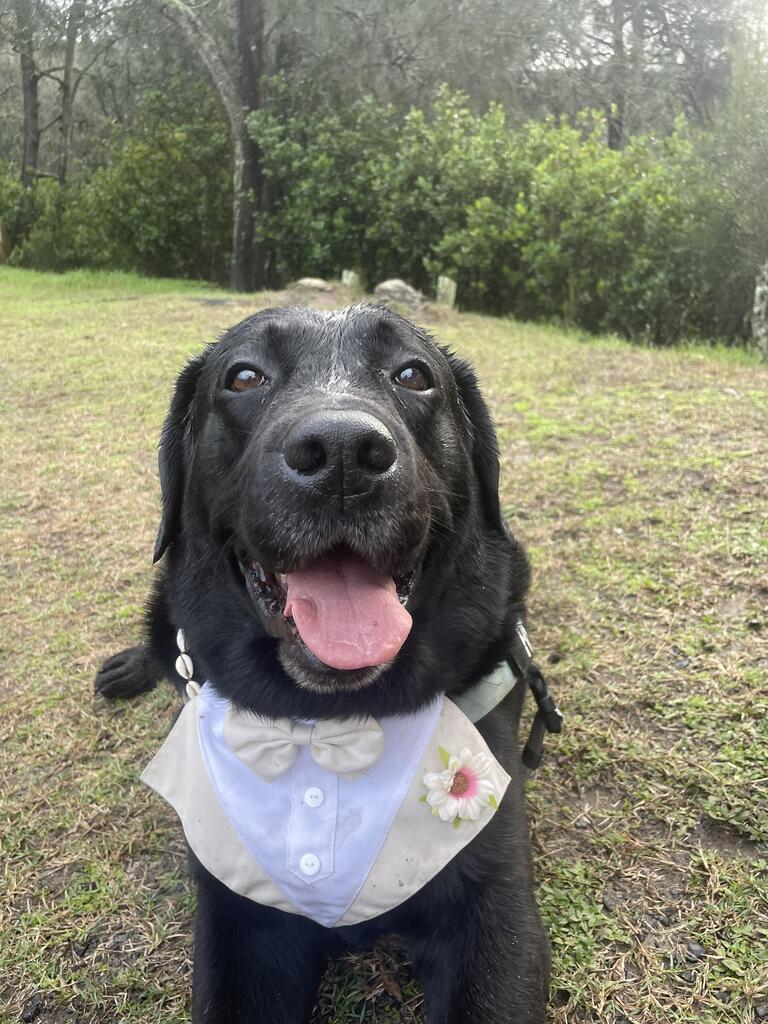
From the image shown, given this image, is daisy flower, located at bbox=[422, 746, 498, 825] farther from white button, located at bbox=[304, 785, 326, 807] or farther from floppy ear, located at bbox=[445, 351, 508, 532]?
floppy ear, located at bbox=[445, 351, 508, 532]

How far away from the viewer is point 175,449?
7.66 feet

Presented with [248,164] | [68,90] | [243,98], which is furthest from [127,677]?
[68,90]

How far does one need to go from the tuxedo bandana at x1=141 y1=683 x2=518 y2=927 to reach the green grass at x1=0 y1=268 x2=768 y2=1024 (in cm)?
36

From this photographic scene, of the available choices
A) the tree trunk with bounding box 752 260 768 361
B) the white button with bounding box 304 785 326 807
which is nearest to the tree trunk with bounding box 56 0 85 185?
the tree trunk with bounding box 752 260 768 361

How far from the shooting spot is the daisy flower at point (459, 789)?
177 cm

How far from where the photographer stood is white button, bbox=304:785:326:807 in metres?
1.77

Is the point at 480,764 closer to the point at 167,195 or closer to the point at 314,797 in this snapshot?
the point at 314,797

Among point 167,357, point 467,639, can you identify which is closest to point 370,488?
point 467,639

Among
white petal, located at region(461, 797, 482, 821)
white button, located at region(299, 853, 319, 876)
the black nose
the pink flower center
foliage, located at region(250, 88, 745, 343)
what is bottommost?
white button, located at region(299, 853, 319, 876)

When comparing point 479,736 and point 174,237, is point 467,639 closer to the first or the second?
point 479,736

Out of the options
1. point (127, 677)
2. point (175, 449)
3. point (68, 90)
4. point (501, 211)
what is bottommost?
point (127, 677)

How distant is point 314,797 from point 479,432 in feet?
3.90

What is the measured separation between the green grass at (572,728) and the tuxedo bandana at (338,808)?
1.19 ft

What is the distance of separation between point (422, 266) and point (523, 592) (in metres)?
10.4
